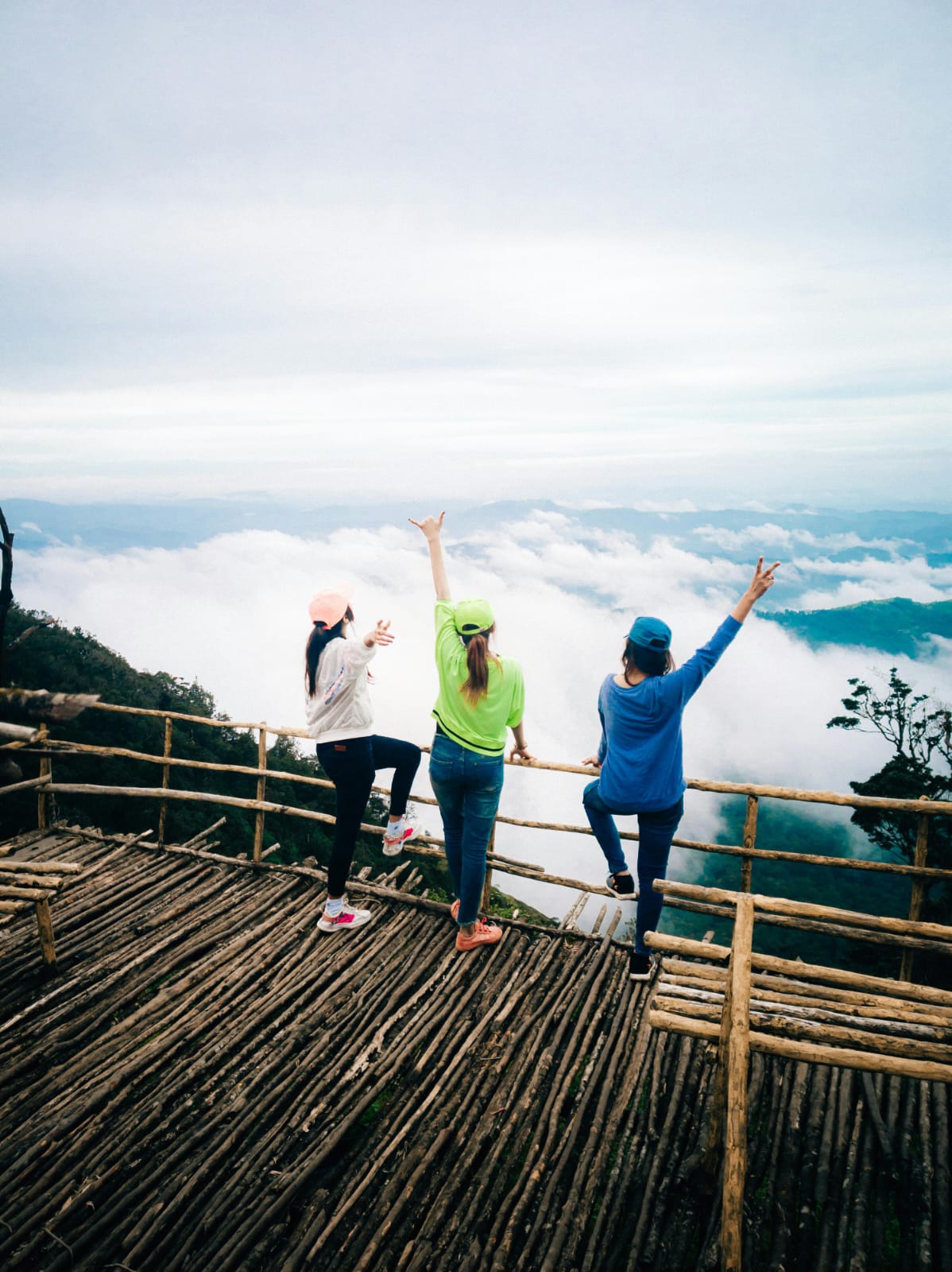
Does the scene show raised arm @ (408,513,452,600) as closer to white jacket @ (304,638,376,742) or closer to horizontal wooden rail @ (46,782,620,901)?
white jacket @ (304,638,376,742)

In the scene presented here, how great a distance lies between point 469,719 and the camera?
9.86 feet

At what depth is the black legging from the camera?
10.7 feet

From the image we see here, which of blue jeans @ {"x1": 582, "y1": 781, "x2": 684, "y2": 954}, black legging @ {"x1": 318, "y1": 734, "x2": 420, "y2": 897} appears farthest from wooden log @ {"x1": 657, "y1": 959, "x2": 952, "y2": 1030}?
black legging @ {"x1": 318, "y1": 734, "x2": 420, "y2": 897}

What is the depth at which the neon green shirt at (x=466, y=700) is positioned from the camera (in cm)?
300

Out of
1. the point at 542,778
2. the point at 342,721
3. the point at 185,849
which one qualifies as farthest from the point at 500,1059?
the point at 542,778

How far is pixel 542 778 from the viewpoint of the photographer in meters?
143

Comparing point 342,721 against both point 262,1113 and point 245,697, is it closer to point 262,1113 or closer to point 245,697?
point 262,1113

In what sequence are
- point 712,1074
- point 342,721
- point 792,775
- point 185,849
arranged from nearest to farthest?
1. point 712,1074
2. point 342,721
3. point 185,849
4. point 792,775

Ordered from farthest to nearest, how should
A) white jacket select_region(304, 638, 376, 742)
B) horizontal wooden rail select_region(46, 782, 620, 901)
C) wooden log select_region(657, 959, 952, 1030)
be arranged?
horizontal wooden rail select_region(46, 782, 620, 901) → white jacket select_region(304, 638, 376, 742) → wooden log select_region(657, 959, 952, 1030)

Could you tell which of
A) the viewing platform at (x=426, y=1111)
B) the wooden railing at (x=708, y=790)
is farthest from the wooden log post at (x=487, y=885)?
the viewing platform at (x=426, y=1111)

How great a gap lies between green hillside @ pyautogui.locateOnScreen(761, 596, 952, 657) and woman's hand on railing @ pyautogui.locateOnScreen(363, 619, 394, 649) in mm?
142466

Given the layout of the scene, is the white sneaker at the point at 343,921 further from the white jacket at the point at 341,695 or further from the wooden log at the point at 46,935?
the wooden log at the point at 46,935

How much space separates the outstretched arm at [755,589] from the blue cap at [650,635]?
0.85 ft

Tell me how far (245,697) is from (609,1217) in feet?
428
